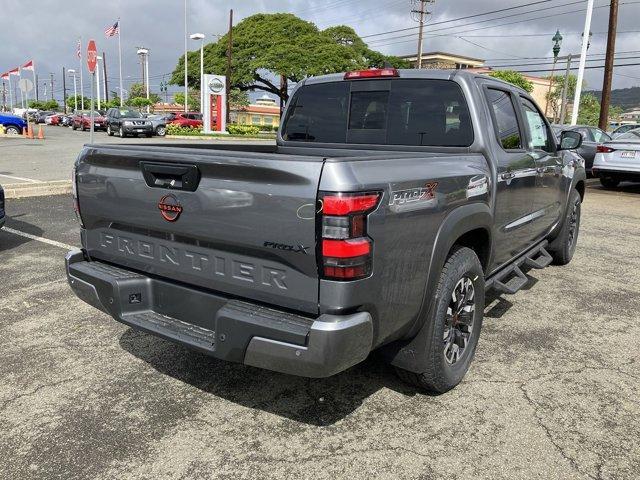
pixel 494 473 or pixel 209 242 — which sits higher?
pixel 209 242

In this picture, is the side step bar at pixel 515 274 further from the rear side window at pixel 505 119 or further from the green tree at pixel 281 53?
the green tree at pixel 281 53

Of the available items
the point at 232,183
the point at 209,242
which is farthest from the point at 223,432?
the point at 232,183

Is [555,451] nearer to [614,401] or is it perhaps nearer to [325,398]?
[614,401]

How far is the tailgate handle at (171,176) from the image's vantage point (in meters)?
2.68

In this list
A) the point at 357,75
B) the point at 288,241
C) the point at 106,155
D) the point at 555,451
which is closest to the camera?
the point at 288,241

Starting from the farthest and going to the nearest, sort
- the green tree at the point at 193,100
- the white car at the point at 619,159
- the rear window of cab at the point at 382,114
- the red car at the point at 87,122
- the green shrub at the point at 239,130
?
the green tree at the point at 193,100 → the green shrub at the point at 239,130 → the red car at the point at 87,122 → the white car at the point at 619,159 → the rear window of cab at the point at 382,114

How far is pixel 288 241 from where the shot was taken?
240cm

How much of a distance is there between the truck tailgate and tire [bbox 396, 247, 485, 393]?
931 millimetres

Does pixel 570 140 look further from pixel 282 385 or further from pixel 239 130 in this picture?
pixel 239 130

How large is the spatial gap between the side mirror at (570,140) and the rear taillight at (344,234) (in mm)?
3688

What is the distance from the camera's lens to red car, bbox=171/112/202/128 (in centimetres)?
3991

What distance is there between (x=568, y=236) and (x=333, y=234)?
478cm

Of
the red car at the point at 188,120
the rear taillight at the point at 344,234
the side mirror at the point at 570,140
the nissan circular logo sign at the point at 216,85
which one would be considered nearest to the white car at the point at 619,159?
the side mirror at the point at 570,140

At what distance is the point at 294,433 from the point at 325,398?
0.41 metres
